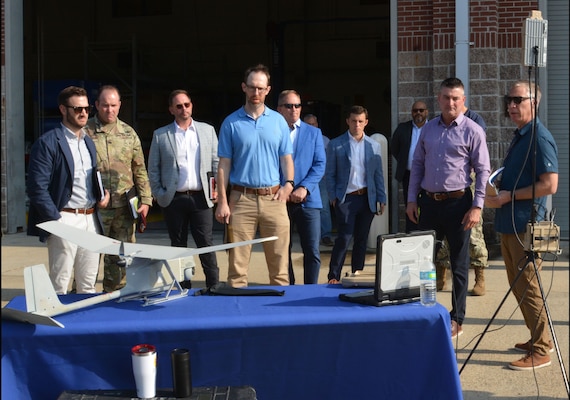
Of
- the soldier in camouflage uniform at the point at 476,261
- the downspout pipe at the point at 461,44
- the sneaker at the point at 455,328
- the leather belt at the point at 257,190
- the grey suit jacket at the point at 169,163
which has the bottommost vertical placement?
the sneaker at the point at 455,328

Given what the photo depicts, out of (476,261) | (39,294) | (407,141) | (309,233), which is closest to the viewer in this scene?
(39,294)

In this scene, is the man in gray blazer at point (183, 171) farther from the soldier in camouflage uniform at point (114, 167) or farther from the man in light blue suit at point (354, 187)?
the man in light blue suit at point (354, 187)

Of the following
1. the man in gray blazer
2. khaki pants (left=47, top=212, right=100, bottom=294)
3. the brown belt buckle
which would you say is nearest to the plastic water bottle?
the brown belt buckle

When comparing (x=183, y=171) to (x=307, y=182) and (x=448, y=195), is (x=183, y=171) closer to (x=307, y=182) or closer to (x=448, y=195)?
(x=307, y=182)

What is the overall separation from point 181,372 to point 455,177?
10.4 ft

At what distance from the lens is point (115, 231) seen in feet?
21.1

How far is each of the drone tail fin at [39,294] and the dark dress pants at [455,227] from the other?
10.3 feet

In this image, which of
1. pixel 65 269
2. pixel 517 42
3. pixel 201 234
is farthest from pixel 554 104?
pixel 65 269

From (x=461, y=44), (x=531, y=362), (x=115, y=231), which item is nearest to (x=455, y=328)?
(x=531, y=362)

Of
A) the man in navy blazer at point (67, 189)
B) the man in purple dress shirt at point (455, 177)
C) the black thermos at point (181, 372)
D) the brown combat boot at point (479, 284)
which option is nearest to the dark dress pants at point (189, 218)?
the man in navy blazer at point (67, 189)

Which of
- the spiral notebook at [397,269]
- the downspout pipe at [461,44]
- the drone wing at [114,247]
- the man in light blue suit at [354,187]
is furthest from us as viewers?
the downspout pipe at [461,44]

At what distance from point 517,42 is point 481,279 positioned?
4.06m

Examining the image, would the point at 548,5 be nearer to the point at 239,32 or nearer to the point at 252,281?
the point at 252,281

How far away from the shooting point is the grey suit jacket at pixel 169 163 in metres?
6.90
